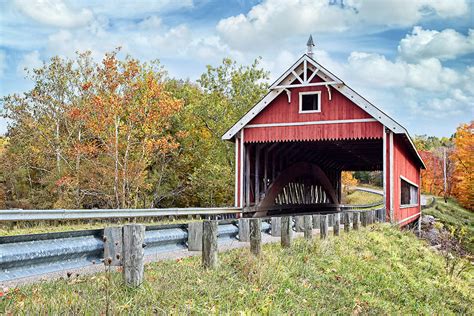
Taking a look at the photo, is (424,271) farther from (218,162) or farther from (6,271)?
(218,162)

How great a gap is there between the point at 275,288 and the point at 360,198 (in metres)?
50.0

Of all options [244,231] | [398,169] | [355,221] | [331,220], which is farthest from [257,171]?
[244,231]

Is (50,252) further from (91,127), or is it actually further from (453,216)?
(453,216)

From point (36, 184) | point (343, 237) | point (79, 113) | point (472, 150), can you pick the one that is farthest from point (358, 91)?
point (472, 150)

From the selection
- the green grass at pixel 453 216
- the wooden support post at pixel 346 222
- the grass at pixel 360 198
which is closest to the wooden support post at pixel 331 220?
the wooden support post at pixel 346 222

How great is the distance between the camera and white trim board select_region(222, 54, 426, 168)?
1698cm

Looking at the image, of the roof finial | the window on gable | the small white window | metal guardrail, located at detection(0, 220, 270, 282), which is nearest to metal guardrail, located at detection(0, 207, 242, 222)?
the small white window

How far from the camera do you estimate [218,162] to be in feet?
95.3

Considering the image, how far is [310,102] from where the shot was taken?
18.7 metres

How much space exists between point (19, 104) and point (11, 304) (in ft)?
90.0

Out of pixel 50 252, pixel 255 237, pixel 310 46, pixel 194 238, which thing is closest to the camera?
pixel 50 252

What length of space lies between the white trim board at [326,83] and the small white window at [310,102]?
655 millimetres

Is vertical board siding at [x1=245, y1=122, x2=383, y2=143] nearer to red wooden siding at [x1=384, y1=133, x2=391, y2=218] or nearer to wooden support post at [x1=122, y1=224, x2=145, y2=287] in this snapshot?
red wooden siding at [x1=384, y1=133, x2=391, y2=218]

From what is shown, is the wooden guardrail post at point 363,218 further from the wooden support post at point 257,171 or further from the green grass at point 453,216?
the green grass at point 453,216
